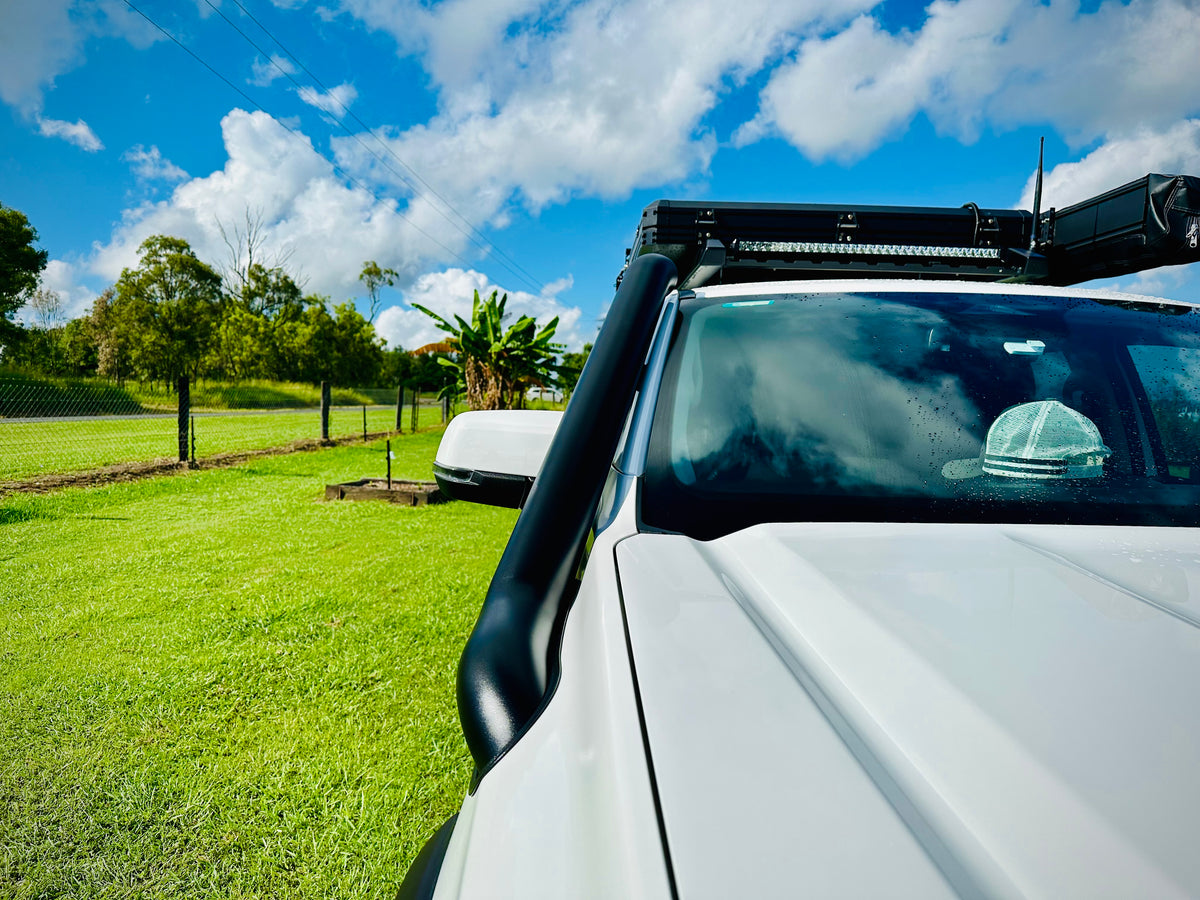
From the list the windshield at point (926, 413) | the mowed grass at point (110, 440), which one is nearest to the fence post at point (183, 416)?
the mowed grass at point (110, 440)

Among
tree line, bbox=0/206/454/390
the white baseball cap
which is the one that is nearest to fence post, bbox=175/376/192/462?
the white baseball cap

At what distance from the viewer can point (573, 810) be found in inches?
22.4

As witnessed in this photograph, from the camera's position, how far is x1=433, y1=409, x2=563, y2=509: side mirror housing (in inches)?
56.6

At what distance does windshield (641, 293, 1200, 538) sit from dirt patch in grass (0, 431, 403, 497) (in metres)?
8.91

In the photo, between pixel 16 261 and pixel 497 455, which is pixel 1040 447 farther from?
pixel 16 261

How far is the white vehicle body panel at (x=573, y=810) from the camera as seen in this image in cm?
50

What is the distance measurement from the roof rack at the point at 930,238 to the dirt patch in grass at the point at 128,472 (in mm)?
8700

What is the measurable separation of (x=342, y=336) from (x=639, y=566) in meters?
56.4

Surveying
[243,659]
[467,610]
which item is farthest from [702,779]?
[467,610]

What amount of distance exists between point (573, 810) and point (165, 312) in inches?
2070

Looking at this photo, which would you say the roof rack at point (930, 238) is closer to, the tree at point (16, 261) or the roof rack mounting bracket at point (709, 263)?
the roof rack mounting bracket at point (709, 263)

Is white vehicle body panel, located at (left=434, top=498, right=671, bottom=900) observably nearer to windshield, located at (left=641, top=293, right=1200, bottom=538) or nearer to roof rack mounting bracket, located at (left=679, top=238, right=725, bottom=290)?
windshield, located at (left=641, top=293, right=1200, bottom=538)

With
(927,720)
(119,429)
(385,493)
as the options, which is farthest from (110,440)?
(927,720)

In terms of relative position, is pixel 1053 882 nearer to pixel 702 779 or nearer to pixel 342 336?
pixel 702 779
